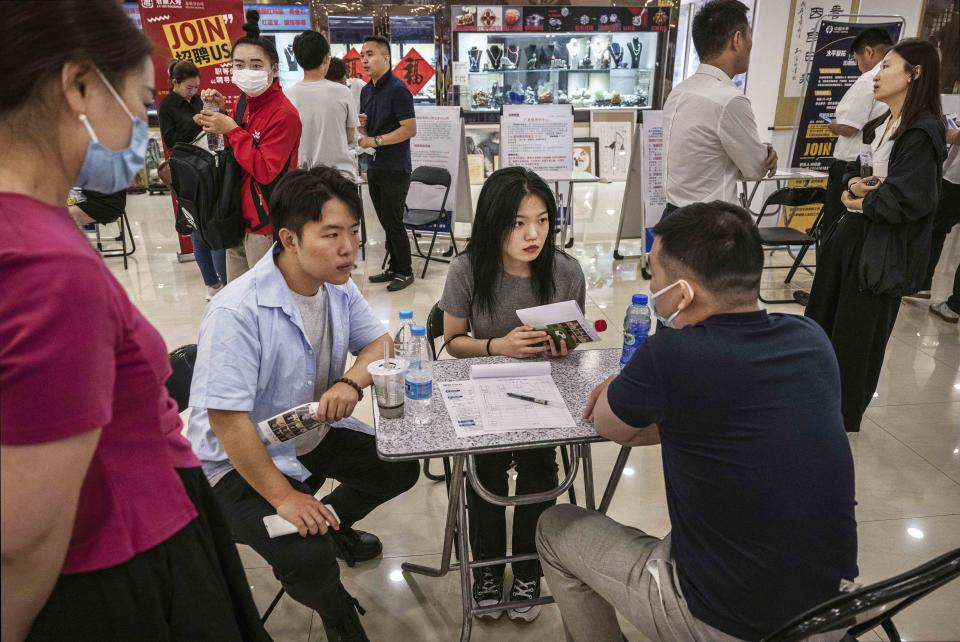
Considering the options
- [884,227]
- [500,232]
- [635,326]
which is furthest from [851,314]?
[500,232]

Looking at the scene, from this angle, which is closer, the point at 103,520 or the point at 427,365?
the point at 103,520

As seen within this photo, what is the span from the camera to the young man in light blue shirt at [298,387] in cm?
163

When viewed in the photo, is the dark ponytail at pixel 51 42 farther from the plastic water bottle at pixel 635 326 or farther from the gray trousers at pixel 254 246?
the gray trousers at pixel 254 246

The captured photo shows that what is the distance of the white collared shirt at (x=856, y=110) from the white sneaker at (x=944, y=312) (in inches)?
49.6

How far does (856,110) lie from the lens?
4590 millimetres

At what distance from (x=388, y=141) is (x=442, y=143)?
989mm

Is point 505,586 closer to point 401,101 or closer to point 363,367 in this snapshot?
point 363,367

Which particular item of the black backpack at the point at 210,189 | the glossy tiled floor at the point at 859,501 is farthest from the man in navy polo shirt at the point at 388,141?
the black backpack at the point at 210,189

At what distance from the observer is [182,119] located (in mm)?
4785

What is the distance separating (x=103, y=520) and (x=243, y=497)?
83 cm

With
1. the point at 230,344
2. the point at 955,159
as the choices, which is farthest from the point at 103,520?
the point at 955,159

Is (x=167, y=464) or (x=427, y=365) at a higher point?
(x=167, y=464)

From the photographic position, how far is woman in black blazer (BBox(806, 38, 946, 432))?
258 centimetres

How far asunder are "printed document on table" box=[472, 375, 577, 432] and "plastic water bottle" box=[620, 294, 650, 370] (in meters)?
0.29
